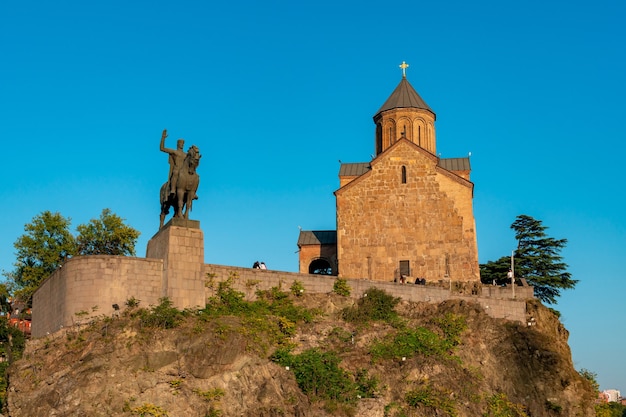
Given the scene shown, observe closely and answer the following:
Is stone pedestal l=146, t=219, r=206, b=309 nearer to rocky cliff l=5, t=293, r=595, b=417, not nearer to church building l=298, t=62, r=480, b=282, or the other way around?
rocky cliff l=5, t=293, r=595, b=417

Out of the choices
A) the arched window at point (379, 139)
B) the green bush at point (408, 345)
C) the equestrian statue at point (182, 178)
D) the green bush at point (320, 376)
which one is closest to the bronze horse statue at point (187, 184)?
the equestrian statue at point (182, 178)

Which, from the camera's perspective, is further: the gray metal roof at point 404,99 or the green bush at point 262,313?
the gray metal roof at point 404,99

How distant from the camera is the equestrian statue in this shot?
1172 inches

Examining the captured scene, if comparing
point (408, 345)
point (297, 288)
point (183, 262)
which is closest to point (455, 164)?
point (297, 288)

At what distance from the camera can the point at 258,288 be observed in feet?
103

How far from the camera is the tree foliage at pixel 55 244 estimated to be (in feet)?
135

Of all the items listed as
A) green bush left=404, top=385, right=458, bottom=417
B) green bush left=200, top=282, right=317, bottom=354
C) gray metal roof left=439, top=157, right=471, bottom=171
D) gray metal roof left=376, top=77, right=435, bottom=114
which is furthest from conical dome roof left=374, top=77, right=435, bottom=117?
green bush left=404, top=385, right=458, bottom=417

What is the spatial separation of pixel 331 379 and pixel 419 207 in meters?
14.8

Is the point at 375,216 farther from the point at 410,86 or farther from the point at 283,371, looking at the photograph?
the point at 283,371

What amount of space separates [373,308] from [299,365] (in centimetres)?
533

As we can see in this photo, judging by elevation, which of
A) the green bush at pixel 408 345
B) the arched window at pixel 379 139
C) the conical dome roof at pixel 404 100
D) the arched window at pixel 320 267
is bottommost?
the green bush at pixel 408 345

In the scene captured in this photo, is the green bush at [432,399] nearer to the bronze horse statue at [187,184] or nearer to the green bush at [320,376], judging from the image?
the green bush at [320,376]

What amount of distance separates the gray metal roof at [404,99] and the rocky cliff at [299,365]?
601 inches

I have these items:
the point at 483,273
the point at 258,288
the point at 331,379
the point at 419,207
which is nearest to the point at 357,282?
the point at 258,288
